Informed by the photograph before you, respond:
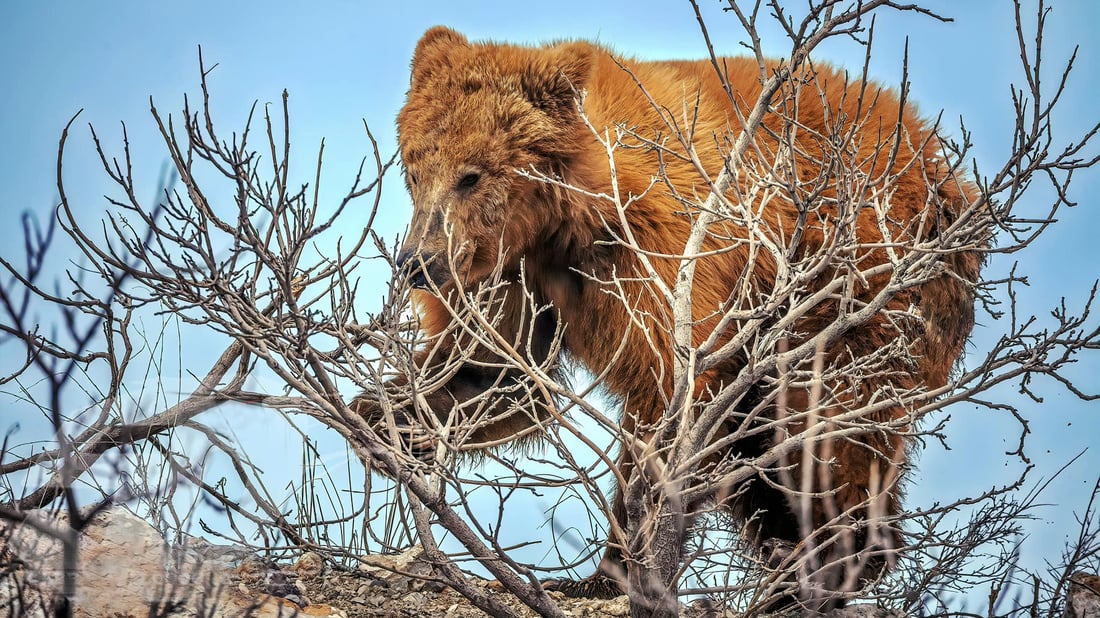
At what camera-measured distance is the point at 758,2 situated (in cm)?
377

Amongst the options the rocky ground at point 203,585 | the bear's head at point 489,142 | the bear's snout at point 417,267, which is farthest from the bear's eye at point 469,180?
the rocky ground at point 203,585

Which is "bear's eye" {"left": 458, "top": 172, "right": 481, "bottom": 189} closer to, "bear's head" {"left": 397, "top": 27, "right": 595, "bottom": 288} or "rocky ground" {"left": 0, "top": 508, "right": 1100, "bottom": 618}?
"bear's head" {"left": 397, "top": 27, "right": 595, "bottom": 288}

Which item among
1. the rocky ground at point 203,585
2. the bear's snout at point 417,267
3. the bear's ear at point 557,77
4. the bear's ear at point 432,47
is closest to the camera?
the rocky ground at point 203,585

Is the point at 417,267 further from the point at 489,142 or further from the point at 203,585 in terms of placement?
the point at 203,585

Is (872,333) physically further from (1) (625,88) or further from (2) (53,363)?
(2) (53,363)

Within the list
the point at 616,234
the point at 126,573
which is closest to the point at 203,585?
the point at 126,573

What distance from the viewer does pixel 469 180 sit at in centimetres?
514

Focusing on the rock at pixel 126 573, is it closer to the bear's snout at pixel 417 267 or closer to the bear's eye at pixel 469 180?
the bear's snout at pixel 417 267

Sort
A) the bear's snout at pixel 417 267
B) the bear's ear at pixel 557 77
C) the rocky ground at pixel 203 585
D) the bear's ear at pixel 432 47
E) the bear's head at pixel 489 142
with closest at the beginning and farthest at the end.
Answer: the rocky ground at pixel 203 585, the bear's snout at pixel 417 267, the bear's head at pixel 489 142, the bear's ear at pixel 557 77, the bear's ear at pixel 432 47

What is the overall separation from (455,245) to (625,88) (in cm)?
155

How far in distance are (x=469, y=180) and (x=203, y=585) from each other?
2326 millimetres

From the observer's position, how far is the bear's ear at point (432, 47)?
552 centimetres

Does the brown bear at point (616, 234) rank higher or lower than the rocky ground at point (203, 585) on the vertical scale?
higher

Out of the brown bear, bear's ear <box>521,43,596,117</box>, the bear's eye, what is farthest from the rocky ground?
bear's ear <box>521,43,596,117</box>
